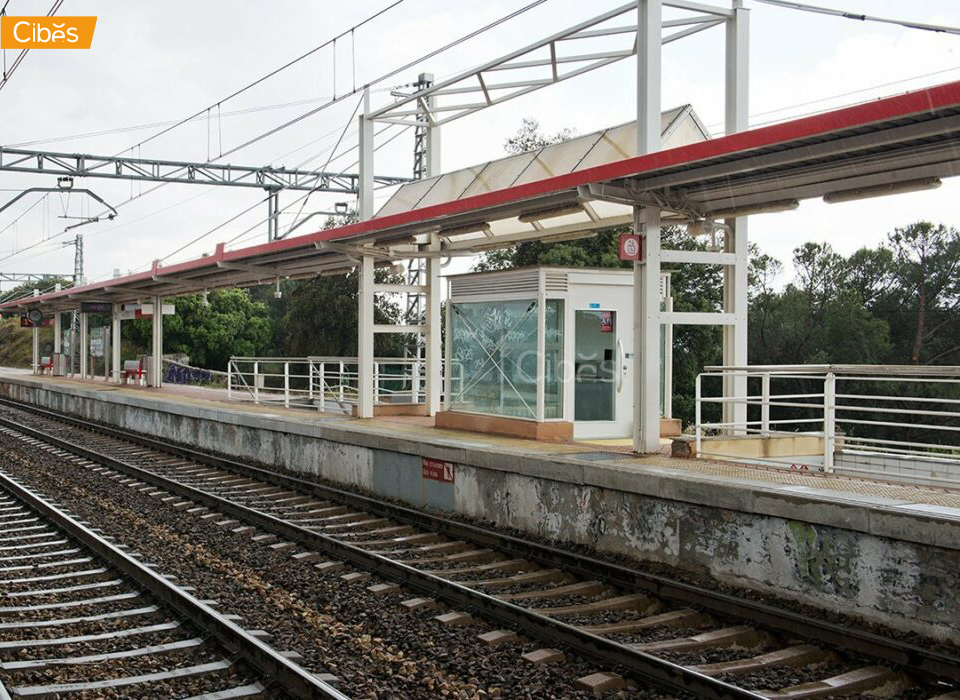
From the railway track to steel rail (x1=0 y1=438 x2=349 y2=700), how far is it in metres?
1.51

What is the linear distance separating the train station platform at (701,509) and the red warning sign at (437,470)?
2 cm

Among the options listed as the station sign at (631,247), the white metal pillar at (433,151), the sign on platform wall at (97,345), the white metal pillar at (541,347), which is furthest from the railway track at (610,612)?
the sign on platform wall at (97,345)

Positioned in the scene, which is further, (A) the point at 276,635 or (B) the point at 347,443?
(B) the point at 347,443

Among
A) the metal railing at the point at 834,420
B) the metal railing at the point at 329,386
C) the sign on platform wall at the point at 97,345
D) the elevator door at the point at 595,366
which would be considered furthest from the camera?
the sign on platform wall at the point at 97,345

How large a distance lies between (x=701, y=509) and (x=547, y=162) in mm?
6410

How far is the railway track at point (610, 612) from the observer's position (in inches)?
217

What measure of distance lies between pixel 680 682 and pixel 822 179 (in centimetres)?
542

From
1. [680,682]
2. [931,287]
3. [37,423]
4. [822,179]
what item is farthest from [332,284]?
[680,682]

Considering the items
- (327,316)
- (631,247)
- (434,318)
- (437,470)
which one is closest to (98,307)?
(327,316)

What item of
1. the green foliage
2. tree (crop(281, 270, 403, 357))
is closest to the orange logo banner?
tree (crop(281, 270, 403, 357))

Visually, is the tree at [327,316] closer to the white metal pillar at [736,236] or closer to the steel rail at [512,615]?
the white metal pillar at [736,236]

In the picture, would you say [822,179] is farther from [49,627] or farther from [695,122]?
Result: [49,627]

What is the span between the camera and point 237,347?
2267 inches

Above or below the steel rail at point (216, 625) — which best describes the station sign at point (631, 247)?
above
